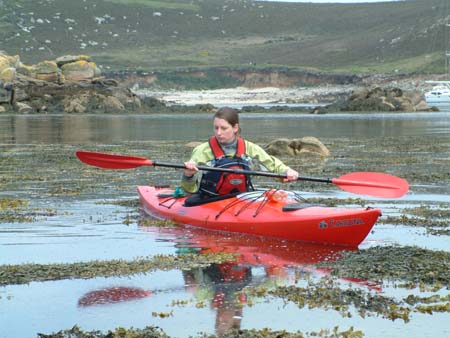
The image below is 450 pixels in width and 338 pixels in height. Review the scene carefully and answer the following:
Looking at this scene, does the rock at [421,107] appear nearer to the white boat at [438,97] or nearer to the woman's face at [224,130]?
the white boat at [438,97]

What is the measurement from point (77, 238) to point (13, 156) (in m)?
12.7

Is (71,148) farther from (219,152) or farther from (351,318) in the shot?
(351,318)

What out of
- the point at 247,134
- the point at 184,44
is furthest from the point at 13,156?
the point at 184,44

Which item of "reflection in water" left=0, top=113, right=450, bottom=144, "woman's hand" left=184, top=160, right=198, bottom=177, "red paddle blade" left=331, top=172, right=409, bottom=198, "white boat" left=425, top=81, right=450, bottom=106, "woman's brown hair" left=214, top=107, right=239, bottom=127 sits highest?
"woman's brown hair" left=214, top=107, right=239, bottom=127

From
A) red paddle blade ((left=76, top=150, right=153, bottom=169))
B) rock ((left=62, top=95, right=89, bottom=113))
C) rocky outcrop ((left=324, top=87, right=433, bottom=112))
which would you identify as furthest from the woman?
rocky outcrop ((left=324, top=87, right=433, bottom=112))

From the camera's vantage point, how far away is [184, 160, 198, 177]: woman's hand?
12.0 m

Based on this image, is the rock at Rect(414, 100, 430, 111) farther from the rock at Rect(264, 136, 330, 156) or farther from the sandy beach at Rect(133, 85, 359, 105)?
the rock at Rect(264, 136, 330, 156)

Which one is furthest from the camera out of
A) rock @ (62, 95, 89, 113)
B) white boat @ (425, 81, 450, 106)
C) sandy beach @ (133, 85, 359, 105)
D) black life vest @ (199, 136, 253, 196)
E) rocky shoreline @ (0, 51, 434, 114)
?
sandy beach @ (133, 85, 359, 105)

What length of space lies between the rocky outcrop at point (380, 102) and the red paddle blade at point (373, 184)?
4760 centimetres

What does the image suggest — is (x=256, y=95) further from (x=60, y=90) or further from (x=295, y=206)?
(x=295, y=206)

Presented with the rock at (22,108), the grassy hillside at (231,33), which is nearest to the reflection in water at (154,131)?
the rock at (22,108)

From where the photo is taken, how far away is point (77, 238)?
39.0ft

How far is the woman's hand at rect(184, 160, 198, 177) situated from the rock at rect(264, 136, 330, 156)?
38.5ft

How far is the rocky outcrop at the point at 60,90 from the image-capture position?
2291 inches
